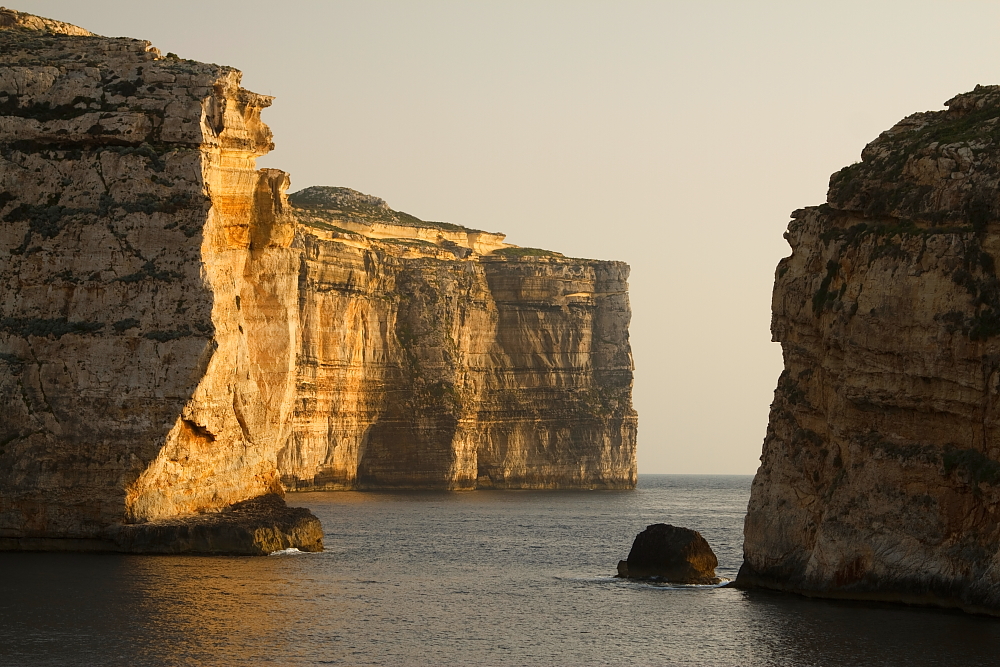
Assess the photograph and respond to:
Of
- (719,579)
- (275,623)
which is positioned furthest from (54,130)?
(719,579)

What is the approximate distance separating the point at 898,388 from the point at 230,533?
1009 inches

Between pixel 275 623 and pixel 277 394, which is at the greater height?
pixel 277 394

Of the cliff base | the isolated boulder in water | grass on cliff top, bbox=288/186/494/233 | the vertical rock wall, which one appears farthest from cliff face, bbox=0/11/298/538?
grass on cliff top, bbox=288/186/494/233

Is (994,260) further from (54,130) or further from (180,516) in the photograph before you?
(54,130)

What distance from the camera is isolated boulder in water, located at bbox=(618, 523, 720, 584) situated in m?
44.2

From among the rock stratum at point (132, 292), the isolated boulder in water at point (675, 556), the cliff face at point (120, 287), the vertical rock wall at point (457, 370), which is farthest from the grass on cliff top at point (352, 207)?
the isolated boulder in water at point (675, 556)

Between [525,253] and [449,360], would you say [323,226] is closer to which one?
[449,360]

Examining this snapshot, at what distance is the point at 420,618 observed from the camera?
37312 millimetres

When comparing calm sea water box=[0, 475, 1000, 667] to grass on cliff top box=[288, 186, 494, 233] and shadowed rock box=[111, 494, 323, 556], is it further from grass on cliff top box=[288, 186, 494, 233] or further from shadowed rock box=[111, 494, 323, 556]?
grass on cliff top box=[288, 186, 494, 233]

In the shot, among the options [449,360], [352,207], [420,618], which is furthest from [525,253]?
[420,618]

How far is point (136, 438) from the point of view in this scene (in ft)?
160

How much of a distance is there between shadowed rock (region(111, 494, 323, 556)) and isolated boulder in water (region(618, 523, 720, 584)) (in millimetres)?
14471

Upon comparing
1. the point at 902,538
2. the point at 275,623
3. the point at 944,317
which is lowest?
the point at 275,623

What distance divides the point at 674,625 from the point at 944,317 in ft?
36.0
